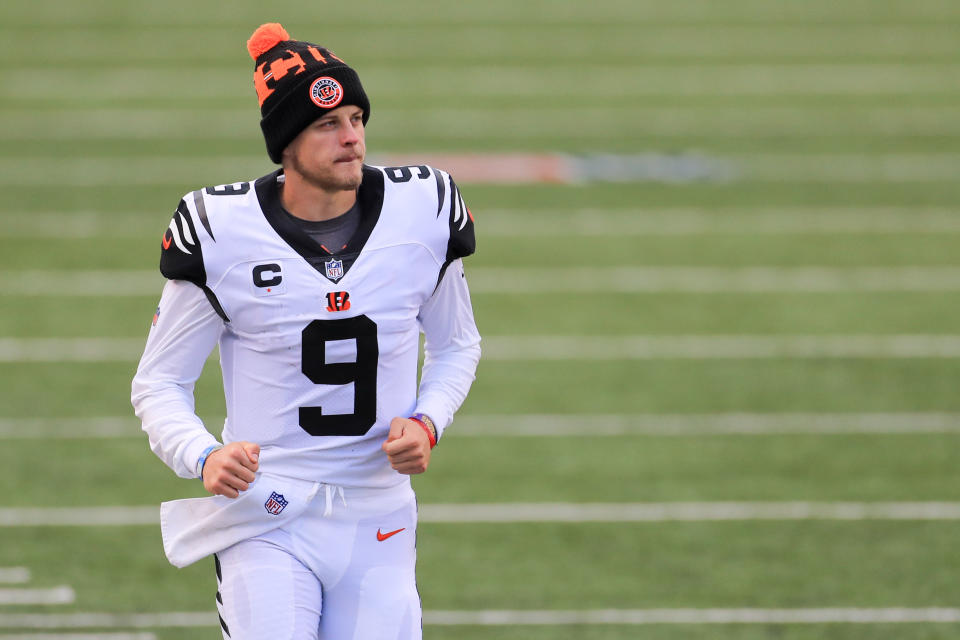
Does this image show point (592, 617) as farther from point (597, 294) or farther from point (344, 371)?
point (597, 294)

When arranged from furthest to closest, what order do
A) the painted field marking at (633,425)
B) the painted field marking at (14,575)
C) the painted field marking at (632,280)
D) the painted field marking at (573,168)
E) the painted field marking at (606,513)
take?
the painted field marking at (573,168)
the painted field marking at (632,280)
the painted field marking at (633,425)
the painted field marking at (606,513)
the painted field marking at (14,575)

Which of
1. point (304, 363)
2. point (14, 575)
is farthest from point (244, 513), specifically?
point (14, 575)

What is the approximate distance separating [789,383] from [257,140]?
697 cm

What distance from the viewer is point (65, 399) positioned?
794 centimetres

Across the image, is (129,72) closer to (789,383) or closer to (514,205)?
(514,205)

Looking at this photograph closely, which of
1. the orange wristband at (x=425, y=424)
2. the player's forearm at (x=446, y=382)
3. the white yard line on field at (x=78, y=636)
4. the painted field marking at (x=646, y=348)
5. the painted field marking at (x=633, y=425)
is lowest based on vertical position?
the white yard line on field at (x=78, y=636)

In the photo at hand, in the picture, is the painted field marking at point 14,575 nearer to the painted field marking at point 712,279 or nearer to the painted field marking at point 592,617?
the painted field marking at point 592,617

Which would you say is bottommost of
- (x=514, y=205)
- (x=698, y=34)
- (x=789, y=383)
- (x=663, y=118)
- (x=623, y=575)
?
(x=623, y=575)

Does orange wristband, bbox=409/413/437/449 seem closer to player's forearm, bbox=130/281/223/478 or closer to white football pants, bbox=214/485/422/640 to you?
white football pants, bbox=214/485/422/640

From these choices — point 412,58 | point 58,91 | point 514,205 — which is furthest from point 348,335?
point 412,58

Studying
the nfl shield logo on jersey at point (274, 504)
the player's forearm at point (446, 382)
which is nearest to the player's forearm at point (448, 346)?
the player's forearm at point (446, 382)

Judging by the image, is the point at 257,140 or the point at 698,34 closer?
the point at 257,140

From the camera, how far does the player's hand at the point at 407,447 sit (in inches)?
133

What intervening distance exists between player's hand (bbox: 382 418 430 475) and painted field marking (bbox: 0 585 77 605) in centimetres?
264
